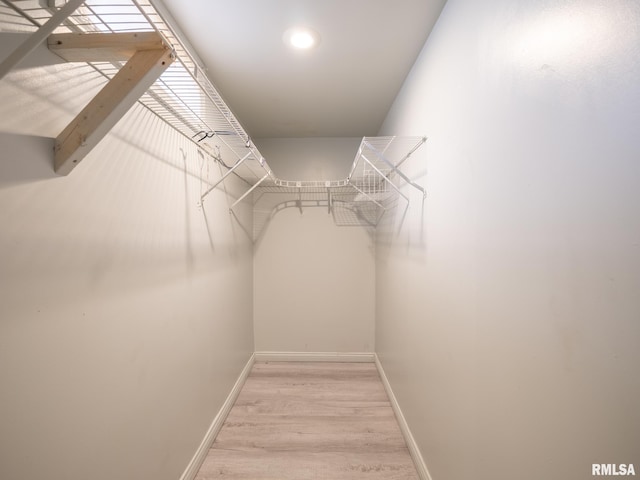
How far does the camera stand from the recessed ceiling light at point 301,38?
4.18 feet

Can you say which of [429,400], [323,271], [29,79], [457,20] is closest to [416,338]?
[429,400]

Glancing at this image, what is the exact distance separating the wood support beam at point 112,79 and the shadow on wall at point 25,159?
0.07ft

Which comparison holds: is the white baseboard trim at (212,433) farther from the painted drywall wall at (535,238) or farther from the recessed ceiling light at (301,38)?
the recessed ceiling light at (301,38)

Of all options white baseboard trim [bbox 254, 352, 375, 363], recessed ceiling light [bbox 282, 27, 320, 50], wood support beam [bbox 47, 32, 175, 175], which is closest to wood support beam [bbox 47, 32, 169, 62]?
wood support beam [bbox 47, 32, 175, 175]

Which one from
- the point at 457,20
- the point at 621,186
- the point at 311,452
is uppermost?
the point at 457,20

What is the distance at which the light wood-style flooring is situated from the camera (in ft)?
4.87

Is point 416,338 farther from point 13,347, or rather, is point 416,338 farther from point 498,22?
point 13,347

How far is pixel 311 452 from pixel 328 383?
0.76m

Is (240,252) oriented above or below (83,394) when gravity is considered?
above

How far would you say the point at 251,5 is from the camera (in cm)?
113

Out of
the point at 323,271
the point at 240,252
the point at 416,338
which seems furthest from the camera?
the point at 323,271

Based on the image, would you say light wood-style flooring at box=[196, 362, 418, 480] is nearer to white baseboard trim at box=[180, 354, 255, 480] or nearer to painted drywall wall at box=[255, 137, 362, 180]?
white baseboard trim at box=[180, 354, 255, 480]

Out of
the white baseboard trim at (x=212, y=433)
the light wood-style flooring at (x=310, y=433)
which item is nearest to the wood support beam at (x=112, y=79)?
the white baseboard trim at (x=212, y=433)

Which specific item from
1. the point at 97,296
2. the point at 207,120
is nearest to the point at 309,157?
the point at 207,120
